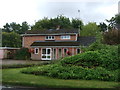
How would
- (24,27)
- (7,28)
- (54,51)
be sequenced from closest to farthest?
(54,51)
(24,27)
(7,28)

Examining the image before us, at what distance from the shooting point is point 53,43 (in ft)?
130

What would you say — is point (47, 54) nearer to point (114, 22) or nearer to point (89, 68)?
point (89, 68)

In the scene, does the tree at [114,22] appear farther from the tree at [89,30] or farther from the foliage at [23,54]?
the foliage at [23,54]

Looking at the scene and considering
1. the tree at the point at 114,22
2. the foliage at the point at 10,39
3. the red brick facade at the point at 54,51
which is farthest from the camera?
the foliage at the point at 10,39

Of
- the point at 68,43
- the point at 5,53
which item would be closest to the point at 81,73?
the point at 68,43

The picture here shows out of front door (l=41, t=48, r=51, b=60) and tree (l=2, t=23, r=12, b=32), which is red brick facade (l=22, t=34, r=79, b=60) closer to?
front door (l=41, t=48, r=51, b=60)

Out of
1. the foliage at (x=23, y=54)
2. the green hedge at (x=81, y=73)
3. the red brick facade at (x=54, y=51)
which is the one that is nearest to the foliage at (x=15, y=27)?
the foliage at (x=23, y=54)

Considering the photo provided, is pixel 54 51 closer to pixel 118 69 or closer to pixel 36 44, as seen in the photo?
pixel 36 44

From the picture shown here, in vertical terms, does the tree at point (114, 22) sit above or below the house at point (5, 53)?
above

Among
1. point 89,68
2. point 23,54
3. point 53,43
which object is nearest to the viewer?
point 89,68

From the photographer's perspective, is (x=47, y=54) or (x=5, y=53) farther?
(x=5, y=53)

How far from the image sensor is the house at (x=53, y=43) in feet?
124

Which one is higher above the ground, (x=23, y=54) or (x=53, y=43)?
(x=53, y=43)

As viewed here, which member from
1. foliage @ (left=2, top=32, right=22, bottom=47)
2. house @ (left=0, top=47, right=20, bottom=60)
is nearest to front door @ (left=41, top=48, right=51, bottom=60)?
house @ (left=0, top=47, right=20, bottom=60)
